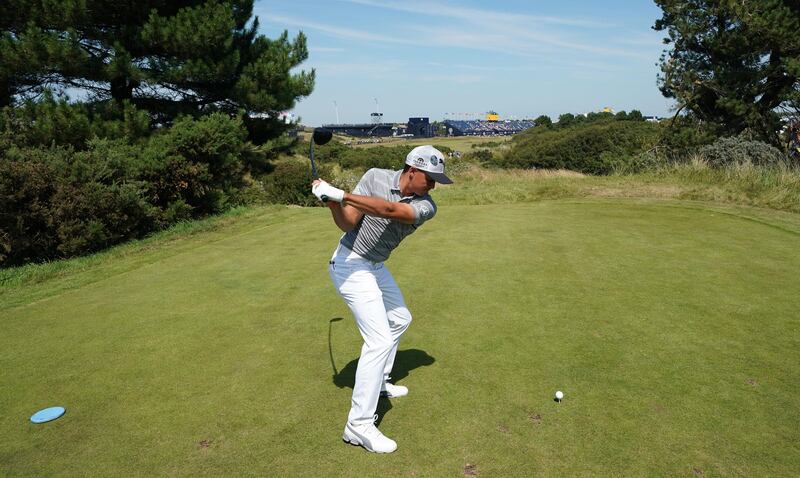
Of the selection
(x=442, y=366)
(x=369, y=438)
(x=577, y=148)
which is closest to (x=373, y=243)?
(x=369, y=438)

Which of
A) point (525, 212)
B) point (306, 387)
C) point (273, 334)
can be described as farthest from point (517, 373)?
point (525, 212)

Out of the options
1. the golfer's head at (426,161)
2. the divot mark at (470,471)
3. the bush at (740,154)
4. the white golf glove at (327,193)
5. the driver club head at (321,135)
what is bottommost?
the divot mark at (470,471)

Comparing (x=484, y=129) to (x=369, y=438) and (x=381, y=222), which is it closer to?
(x=381, y=222)

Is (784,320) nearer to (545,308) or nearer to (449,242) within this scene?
(545,308)

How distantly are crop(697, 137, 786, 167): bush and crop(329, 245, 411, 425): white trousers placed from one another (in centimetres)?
1747

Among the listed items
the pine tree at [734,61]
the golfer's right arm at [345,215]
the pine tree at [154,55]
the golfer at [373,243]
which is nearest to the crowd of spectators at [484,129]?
the pine tree at [734,61]

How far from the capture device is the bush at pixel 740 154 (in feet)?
58.9

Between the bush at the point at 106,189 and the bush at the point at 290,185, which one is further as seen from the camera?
the bush at the point at 290,185

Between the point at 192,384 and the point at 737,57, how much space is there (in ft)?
88.3

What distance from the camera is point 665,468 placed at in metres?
3.37

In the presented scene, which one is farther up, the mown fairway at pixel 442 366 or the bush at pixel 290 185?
the mown fairway at pixel 442 366

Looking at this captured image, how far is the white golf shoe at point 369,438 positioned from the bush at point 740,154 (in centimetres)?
1796

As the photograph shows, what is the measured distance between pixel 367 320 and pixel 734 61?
26.6m

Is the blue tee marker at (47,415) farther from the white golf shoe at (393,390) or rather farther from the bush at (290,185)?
the bush at (290,185)
